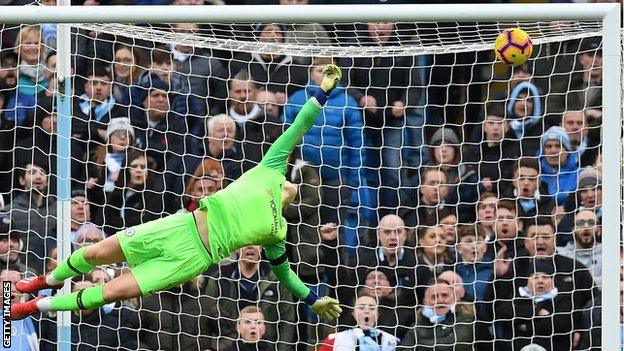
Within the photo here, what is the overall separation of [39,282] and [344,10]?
2493mm

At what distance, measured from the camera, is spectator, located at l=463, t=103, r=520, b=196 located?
9602 millimetres

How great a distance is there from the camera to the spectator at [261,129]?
9.73 m

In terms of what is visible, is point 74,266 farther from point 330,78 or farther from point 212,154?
point 212,154

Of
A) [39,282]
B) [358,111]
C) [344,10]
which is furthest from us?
[358,111]

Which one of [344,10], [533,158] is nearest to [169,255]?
[344,10]

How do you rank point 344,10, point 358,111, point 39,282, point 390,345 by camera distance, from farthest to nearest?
1. point 358,111
2. point 390,345
3. point 39,282
4. point 344,10

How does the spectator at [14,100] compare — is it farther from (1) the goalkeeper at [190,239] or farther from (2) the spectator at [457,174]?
(2) the spectator at [457,174]

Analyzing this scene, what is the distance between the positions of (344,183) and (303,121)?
1.82 m

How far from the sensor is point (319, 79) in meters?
9.81

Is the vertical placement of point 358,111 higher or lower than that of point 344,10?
lower

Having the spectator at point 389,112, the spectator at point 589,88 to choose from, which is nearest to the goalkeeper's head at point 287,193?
the spectator at point 389,112

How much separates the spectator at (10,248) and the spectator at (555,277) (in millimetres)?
3301

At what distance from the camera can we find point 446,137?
31.9ft

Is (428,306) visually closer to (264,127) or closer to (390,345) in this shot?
(390,345)
